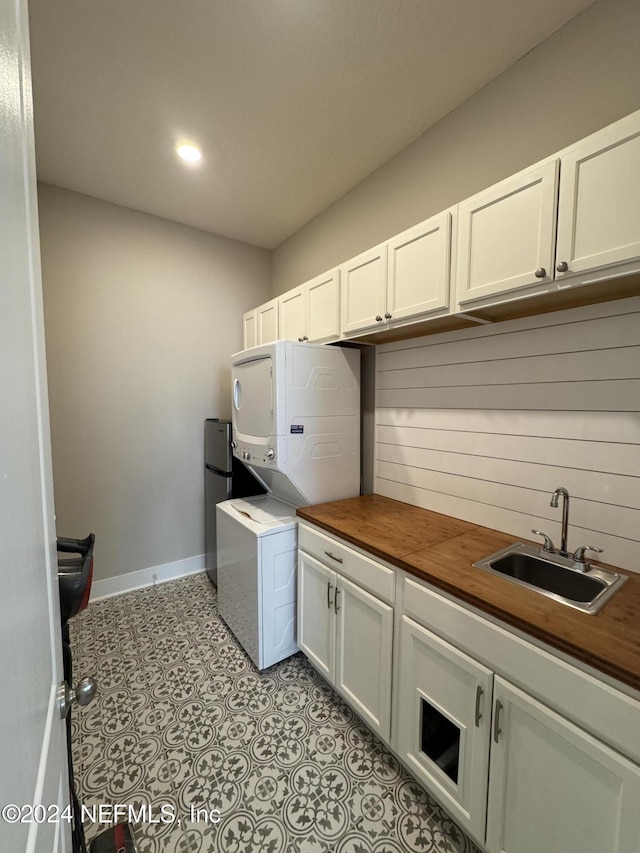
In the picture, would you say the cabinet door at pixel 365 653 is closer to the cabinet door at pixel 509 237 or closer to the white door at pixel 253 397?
the white door at pixel 253 397

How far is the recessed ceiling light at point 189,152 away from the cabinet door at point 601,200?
1926mm

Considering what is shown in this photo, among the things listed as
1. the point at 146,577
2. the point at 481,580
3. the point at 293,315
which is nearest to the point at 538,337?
the point at 481,580

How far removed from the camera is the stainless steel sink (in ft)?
3.92

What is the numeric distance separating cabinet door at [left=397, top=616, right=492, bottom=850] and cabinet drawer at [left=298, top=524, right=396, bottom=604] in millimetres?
145

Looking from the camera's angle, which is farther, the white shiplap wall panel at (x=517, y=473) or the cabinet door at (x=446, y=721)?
the white shiplap wall panel at (x=517, y=473)

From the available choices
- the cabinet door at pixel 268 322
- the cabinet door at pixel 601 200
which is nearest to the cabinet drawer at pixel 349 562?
the cabinet door at pixel 601 200

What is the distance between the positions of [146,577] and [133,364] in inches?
67.7

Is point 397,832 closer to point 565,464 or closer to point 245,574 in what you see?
point 245,574

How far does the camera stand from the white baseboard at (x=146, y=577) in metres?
2.65

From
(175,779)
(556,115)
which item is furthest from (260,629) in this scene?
(556,115)

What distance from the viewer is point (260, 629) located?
187cm

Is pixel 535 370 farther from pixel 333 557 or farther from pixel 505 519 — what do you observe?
pixel 333 557

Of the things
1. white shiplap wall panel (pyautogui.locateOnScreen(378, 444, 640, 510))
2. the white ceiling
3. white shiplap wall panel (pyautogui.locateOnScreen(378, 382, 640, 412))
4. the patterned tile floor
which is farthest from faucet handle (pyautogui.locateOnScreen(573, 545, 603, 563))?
the white ceiling

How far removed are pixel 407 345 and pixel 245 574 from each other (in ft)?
5.36
